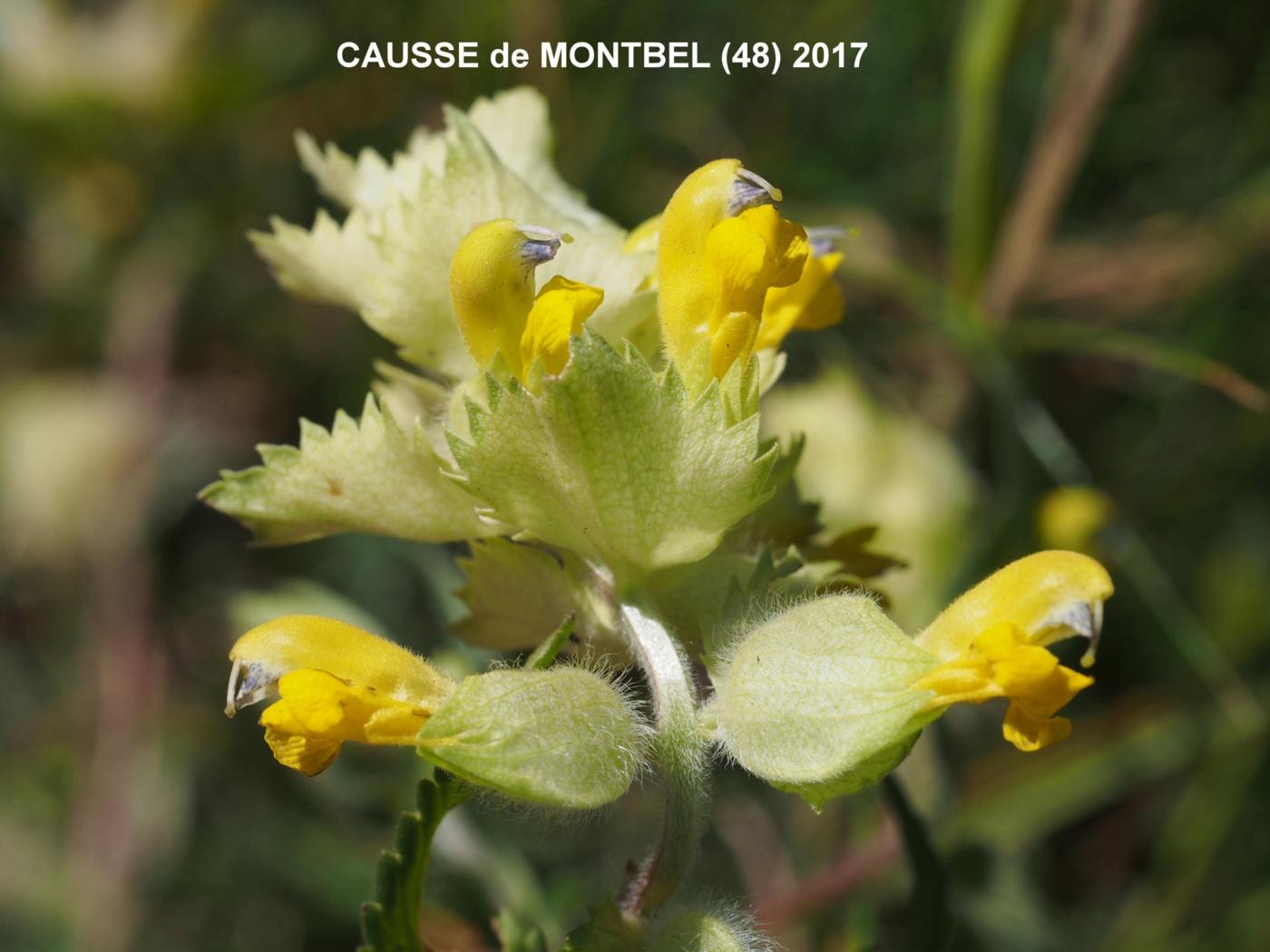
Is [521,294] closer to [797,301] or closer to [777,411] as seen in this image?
[797,301]

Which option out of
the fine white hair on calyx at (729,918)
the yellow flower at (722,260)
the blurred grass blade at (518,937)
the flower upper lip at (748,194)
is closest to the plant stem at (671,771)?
the fine white hair on calyx at (729,918)

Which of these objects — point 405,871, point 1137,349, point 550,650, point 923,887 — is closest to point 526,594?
point 550,650

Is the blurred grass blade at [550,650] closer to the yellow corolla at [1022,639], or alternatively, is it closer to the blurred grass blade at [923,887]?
the yellow corolla at [1022,639]

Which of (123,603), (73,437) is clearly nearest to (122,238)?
(73,437)

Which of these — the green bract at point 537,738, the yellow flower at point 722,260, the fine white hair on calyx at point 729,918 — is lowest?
the fine white hair on calyx at point 729,918

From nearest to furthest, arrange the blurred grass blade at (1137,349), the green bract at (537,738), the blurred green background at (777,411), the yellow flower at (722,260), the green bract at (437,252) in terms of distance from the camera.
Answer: the green bract at (537,738)
the yellow flower at (722,260)
the green bract at (437,252)
the blurred grass blade at (1137,349)
the blurred green background at (777,411)
